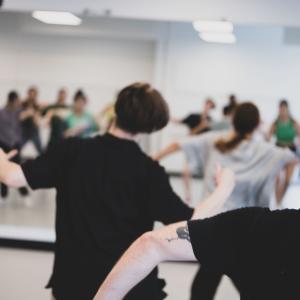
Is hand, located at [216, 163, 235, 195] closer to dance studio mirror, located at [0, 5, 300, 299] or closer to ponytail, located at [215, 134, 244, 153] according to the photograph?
ponytail, located at [215, 134, 244, 153]

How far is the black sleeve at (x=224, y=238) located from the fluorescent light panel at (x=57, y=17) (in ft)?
11.6

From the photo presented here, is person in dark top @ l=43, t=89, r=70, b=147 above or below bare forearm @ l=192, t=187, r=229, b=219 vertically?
above

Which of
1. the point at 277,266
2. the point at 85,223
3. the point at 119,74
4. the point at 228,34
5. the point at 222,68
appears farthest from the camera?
the point at 119,74

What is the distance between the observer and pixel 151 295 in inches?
68.8

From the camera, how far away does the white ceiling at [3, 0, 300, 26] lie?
4051 millimetres

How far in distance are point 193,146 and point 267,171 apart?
43cm

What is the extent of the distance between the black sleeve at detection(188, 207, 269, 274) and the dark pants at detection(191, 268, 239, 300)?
158 cm

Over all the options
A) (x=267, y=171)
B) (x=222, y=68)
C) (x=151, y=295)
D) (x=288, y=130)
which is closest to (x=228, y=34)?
(x=222, y=68)

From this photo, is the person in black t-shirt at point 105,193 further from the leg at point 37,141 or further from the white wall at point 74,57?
the leg at point 37,141

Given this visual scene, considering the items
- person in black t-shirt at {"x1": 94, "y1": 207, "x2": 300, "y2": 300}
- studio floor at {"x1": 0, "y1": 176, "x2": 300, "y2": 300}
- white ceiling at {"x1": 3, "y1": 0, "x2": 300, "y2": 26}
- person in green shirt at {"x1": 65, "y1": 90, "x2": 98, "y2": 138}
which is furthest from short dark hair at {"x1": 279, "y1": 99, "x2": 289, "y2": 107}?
person in black t-shirt at {"x1": 94, "y1": 207, "x2": 300, "y2": 300}

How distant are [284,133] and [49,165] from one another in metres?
3.04

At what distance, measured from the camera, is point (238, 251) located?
40.9 inches

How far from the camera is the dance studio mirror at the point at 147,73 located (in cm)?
443

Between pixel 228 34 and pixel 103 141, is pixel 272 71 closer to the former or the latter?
pixel 228 34
